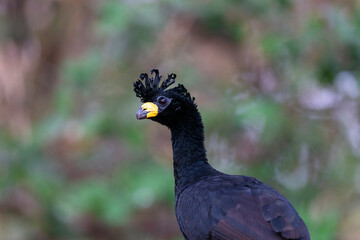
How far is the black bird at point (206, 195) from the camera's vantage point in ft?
11.2

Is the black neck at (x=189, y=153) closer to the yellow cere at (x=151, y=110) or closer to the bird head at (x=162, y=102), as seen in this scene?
the bird head at (x=162, y=102)

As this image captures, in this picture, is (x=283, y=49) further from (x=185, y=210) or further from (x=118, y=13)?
(x=185, y=210)

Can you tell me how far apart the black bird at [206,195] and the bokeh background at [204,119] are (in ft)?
8.60

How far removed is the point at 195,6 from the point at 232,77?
106 centimetres

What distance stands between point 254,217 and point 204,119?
12.8 ft

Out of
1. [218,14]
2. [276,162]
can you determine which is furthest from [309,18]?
[276,162]

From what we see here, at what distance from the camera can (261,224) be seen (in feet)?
11.1

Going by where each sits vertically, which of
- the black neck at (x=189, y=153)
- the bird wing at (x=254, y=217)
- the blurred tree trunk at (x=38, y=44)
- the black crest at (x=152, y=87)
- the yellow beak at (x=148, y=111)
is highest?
the blurred tree trunk at (x=38, y=44)

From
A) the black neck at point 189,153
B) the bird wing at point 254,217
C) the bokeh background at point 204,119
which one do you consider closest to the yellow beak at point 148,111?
the black neck at point 189,153

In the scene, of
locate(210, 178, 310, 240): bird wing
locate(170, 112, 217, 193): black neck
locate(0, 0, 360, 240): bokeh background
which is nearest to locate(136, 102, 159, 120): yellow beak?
locate(170, 112, 217, 193): black neck

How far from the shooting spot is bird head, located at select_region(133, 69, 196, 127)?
404cm

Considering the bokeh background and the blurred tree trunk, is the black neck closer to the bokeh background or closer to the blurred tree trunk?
the bokeh background

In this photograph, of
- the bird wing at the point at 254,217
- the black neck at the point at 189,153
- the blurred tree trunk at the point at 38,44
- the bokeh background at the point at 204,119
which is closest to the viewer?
the bird wing at the point at 254,217

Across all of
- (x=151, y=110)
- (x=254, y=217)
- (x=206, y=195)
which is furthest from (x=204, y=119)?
(x=254, y=217)
